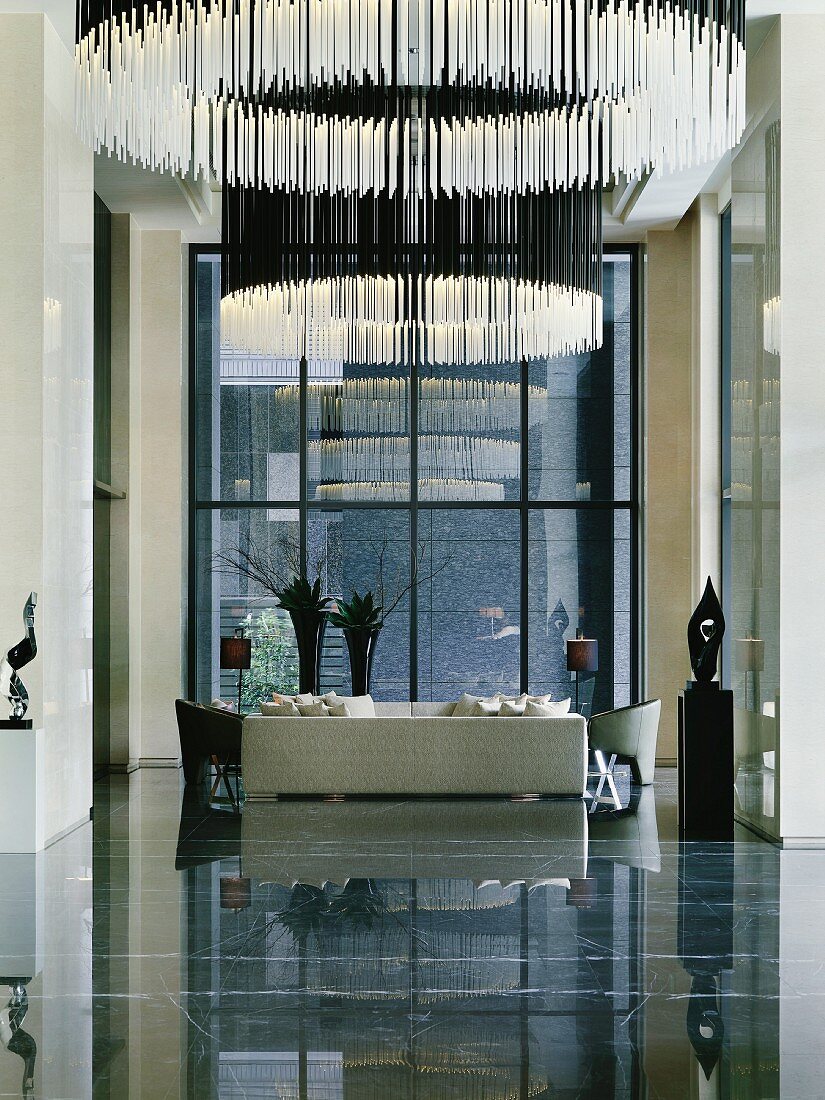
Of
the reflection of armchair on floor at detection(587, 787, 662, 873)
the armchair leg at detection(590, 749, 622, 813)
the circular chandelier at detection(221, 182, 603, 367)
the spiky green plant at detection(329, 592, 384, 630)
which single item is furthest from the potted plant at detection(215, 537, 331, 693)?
the circular chandelier at detection(221, 182, 603, 367)

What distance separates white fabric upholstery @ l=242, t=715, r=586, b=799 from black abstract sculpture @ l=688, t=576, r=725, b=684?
1.14 m

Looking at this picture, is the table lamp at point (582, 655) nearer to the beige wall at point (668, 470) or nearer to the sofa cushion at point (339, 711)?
the beige wall at point (668, 470)

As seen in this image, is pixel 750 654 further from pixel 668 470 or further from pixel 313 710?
pixel 668 470

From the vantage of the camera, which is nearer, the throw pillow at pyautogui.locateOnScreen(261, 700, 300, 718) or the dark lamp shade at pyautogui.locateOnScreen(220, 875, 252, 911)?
the dark lamp shade at pyautogui.locateOnScreen(220, 875, 252, 911)

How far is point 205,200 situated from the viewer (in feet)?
38.6

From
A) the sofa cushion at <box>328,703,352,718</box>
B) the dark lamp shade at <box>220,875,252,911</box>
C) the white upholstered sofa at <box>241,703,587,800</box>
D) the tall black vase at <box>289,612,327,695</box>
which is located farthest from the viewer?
the tall black vase at <box>289,612,327,695</box>

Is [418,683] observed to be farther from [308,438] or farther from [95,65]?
[95,65]

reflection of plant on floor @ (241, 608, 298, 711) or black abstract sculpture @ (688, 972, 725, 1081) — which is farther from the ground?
reflection of plant on floor @ (241, 608, 298, 711)

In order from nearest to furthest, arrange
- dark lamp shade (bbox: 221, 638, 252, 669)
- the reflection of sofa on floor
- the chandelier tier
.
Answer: the chandelier tier → the reflection of sofa on floor → dark lamp shade (bbox: 221, 638, 252, 669)

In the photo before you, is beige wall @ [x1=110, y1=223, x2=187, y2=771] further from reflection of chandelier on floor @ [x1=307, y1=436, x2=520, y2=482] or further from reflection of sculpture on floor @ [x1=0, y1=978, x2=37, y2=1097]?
reflection of sculpture on floor @ [x1=0, y1=978, x2=37, y2=1097]

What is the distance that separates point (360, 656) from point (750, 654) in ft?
15.3

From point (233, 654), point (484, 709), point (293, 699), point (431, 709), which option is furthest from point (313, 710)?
point (233, 654)

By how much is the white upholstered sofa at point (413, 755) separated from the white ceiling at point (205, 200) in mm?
4880

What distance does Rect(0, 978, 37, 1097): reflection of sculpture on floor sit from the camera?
3.75 metres
